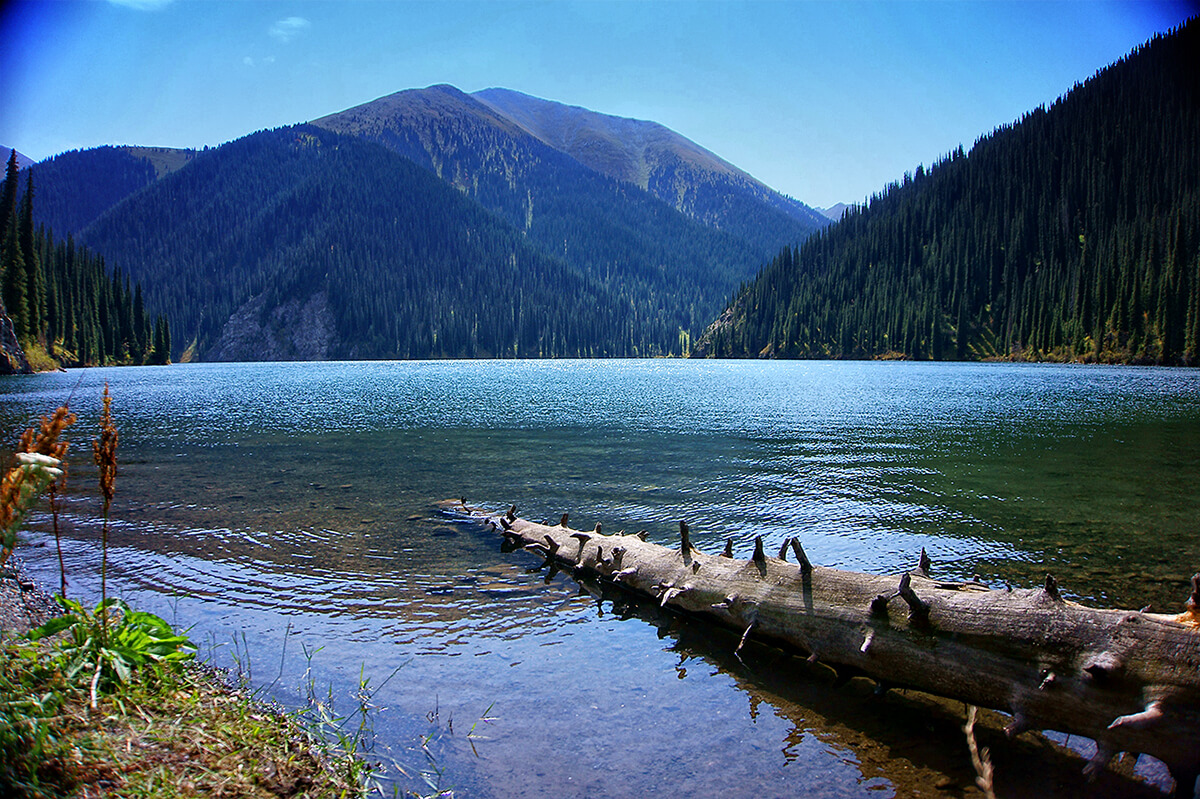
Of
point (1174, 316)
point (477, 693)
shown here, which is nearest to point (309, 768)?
point (477, 693)

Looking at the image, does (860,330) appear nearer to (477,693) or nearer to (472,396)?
(472,396)

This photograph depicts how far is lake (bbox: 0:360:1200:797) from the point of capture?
22.2 feet

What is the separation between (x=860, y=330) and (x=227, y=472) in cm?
19706

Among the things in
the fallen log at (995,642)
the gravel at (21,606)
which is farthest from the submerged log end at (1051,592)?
the gravel at (21,606)

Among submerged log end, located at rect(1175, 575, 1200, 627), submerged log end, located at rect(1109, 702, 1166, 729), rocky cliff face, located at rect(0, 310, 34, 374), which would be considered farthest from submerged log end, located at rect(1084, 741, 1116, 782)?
rocky cliff face, located at rect(0, 310, 34, 374)

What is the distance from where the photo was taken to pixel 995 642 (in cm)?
665

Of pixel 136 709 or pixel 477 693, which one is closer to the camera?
pixel 136 709

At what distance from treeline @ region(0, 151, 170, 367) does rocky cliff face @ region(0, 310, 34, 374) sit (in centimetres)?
572

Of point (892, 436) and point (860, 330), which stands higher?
point (860, 330)

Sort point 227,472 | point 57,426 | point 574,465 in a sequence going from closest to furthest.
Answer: point 57,426
point 227,472
point 574,465

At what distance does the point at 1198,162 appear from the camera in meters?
185

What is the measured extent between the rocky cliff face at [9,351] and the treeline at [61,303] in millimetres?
5716

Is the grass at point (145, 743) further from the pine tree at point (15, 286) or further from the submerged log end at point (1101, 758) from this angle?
the pine tree at point (15, 286)

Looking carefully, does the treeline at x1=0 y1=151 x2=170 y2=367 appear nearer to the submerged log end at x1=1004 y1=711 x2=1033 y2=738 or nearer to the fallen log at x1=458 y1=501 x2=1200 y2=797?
the fallen log at x1=458 y1=501 x2=1200 y2=797
